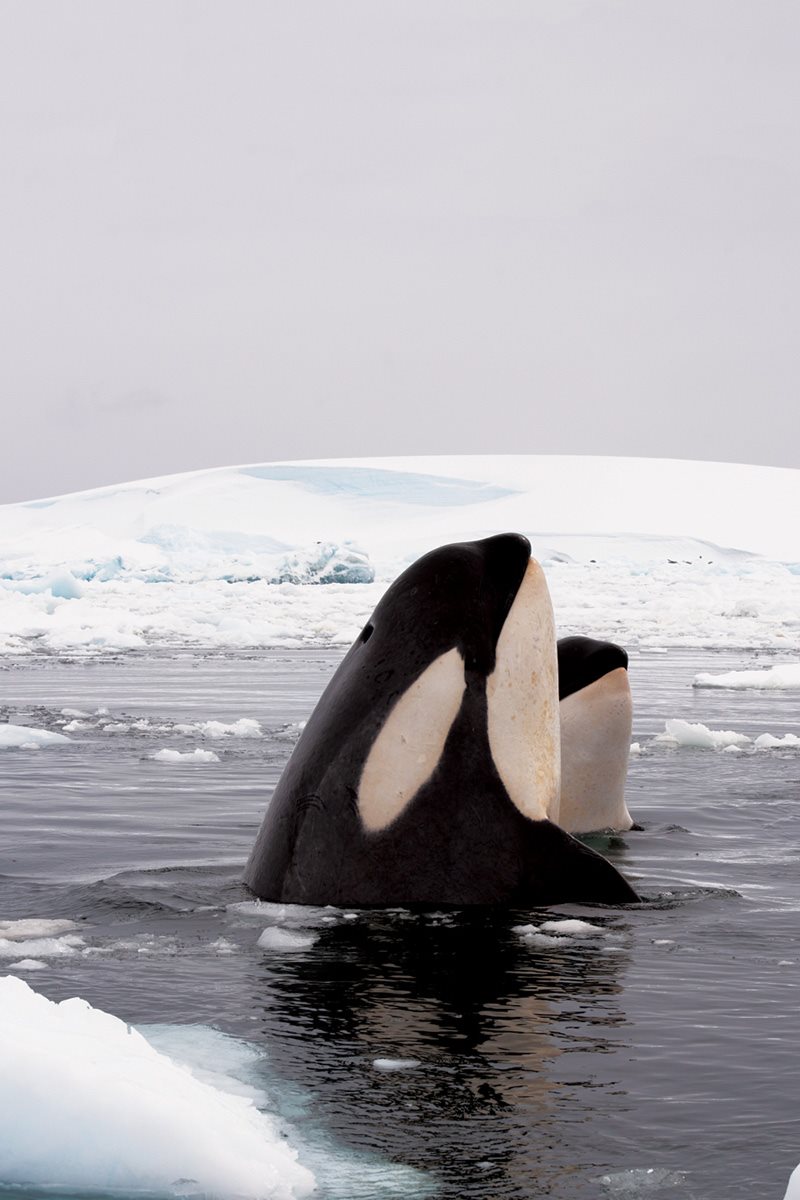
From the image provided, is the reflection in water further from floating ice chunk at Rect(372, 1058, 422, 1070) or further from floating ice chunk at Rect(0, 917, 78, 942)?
floating ice chunk at Rect(0, 917, 78, 942)

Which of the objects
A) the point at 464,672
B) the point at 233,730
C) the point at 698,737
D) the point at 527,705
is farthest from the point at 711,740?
the point at 464,672

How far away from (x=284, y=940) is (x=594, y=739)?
3.38 meters

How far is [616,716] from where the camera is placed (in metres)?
8.92

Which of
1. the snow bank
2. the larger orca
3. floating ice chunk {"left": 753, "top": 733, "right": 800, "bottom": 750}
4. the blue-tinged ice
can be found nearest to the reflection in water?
the larger orca

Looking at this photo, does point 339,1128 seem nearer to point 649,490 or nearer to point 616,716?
point 616,716

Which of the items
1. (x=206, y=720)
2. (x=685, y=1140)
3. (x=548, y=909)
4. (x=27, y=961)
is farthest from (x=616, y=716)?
(x=206, y=720)

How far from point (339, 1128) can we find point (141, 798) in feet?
22.3

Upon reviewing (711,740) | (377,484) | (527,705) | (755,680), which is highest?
(377,484)

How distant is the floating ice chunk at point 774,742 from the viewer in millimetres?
13401

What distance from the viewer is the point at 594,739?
8.84 m

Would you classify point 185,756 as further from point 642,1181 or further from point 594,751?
point 642,1181

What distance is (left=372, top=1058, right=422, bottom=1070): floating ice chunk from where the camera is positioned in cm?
428

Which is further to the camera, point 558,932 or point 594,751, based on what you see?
point 594,751

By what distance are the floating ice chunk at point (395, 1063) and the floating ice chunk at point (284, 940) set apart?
1439 millimetres
